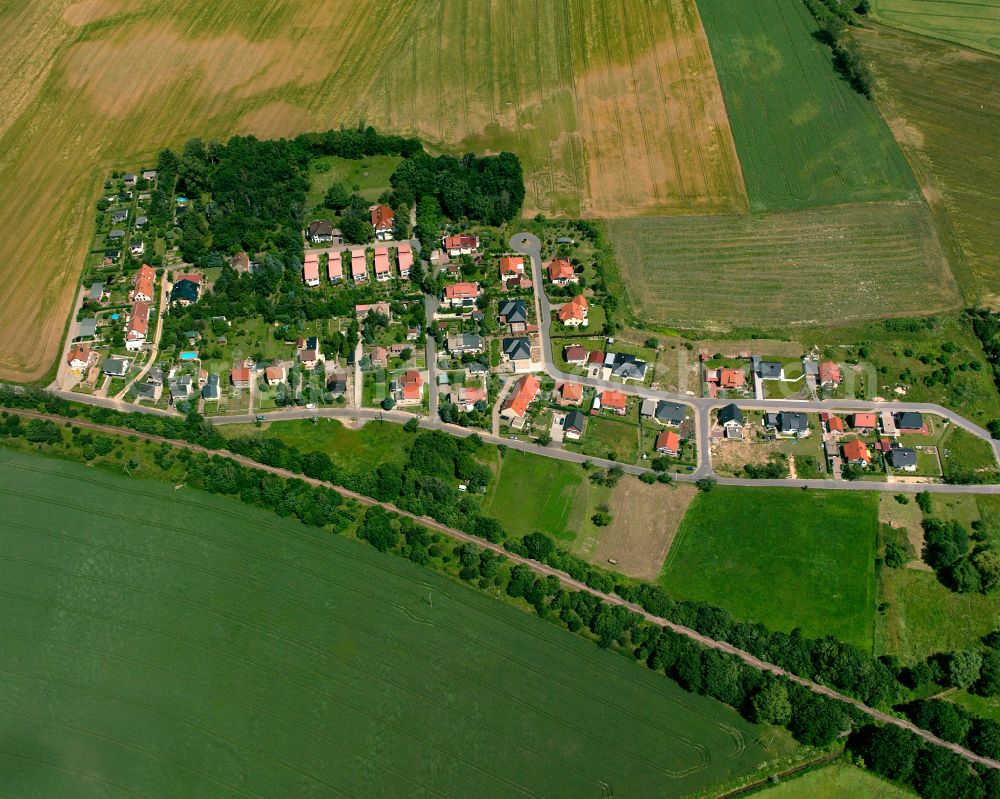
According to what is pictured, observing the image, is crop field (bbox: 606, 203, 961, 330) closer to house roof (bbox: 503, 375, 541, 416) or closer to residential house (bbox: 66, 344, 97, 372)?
house roof (bbox: 503, 375, 541, 416)

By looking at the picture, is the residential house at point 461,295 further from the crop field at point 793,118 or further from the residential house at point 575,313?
the crop field at point 793,118

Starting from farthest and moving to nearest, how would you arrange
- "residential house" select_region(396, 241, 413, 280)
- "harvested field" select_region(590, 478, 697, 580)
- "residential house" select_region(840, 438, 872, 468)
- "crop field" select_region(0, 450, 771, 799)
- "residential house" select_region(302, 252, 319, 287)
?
1. "residential house" select_region(396, 241, 413, 280)
2. "residential house" select_region(302, 252, 319, 287)
3. "residential house" select_region(840, 438, 872, 468)
4. "harvested field" select_region(590, 478, 697, 580)
5. "crop field" select_region(0, 450, 771, 799)

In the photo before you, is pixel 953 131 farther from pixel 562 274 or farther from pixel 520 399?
pixel 520 399

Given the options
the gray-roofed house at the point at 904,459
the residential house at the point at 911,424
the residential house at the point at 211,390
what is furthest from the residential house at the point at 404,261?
the gray-roofed house at the point at 904,459

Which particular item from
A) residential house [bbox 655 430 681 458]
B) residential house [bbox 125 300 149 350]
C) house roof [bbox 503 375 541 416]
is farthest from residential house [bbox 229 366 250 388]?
residential house [bbox 655 430 681 458]

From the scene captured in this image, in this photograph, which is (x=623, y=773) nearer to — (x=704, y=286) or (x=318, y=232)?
(x=704, y=286)

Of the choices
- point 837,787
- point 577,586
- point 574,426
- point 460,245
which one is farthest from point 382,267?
point 837,787
